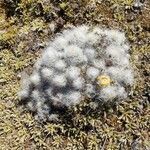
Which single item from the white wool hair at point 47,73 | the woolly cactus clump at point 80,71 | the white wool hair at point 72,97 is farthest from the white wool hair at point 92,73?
the white wool hair at point 47,73

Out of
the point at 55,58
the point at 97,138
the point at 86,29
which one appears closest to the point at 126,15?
the point at 86,29

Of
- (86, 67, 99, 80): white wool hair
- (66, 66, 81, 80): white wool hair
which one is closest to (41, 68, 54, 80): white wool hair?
(66, 66, 81, 80): white wool hair

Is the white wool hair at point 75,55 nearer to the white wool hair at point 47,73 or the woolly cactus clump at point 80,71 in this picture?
the woolly cactus clump at point 80,71

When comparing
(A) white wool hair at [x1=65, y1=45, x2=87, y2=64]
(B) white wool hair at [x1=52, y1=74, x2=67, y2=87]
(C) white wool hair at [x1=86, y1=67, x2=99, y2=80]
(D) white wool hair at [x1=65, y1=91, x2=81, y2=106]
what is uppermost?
(A) white wool hair at [x1=65, y1=45, x2=87, y2=64]

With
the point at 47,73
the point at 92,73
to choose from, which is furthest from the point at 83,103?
the point at 47,73

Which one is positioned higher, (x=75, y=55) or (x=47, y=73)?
(x=75, y=55)

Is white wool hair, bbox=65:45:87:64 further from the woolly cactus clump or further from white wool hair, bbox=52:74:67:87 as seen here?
white wool hair, bbox=52:74:67:87

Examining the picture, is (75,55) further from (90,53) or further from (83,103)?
(83,103)

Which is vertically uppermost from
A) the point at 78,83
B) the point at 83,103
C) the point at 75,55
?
the point at 75,55

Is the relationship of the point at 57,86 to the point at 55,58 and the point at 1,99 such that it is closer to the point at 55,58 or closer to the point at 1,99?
the point at 55,58
